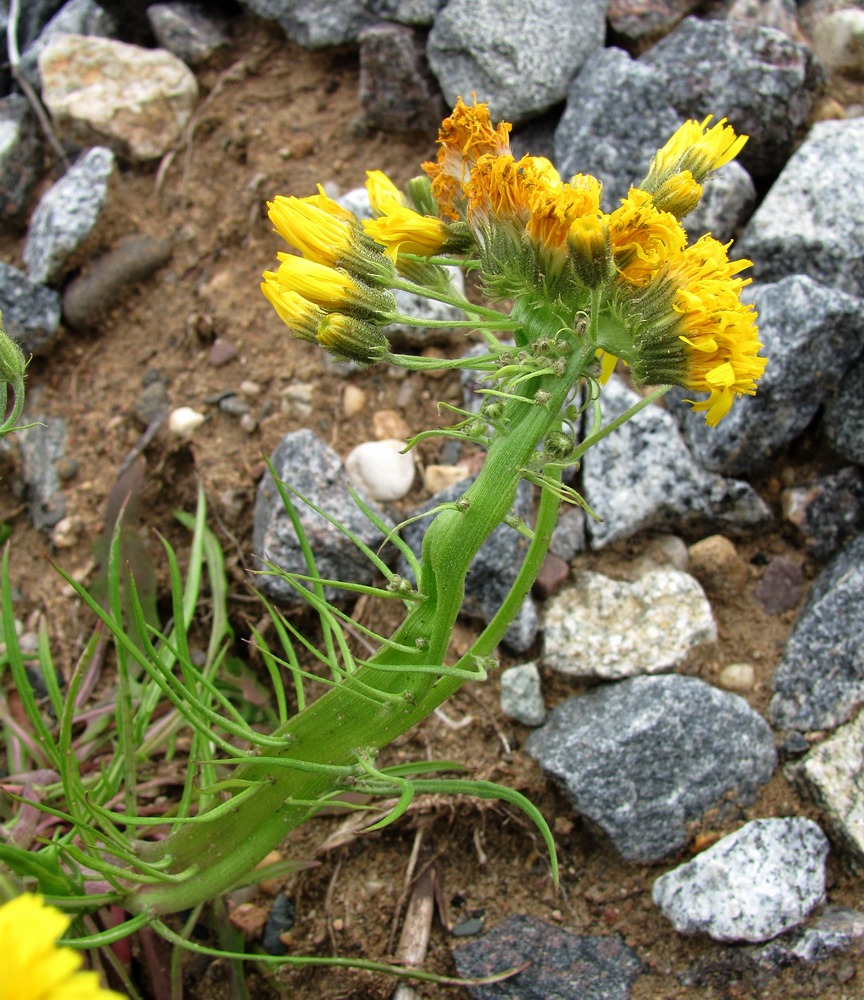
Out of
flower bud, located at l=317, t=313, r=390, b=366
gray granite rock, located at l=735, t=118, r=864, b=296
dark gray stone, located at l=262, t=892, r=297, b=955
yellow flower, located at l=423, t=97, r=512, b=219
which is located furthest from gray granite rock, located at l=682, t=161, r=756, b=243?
dark gray stone, located at l=262, t=892, r=297, b=955

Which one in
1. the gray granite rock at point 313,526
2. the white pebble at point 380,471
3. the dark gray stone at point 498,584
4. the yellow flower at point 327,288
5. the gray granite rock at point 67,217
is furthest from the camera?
the gray granite rock at point 67,217

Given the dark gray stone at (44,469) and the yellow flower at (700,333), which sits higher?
the yellow flower at (700,333)

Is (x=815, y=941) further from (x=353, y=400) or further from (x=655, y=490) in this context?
(x=353, y=400)

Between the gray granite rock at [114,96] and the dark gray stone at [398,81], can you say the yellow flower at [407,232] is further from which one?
the gray granite rock at [114,96]

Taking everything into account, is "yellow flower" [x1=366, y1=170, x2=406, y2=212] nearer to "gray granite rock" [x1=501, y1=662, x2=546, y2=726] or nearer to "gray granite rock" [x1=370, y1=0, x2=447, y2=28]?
"gray granite rock" [x1=501, y1=662, x2=546, y2=726]

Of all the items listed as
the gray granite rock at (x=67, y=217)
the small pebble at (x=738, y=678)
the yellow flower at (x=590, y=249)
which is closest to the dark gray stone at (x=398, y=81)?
the gray granite rock at (x=67, y=217)

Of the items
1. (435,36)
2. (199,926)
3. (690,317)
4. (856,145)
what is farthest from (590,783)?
(435,36)
